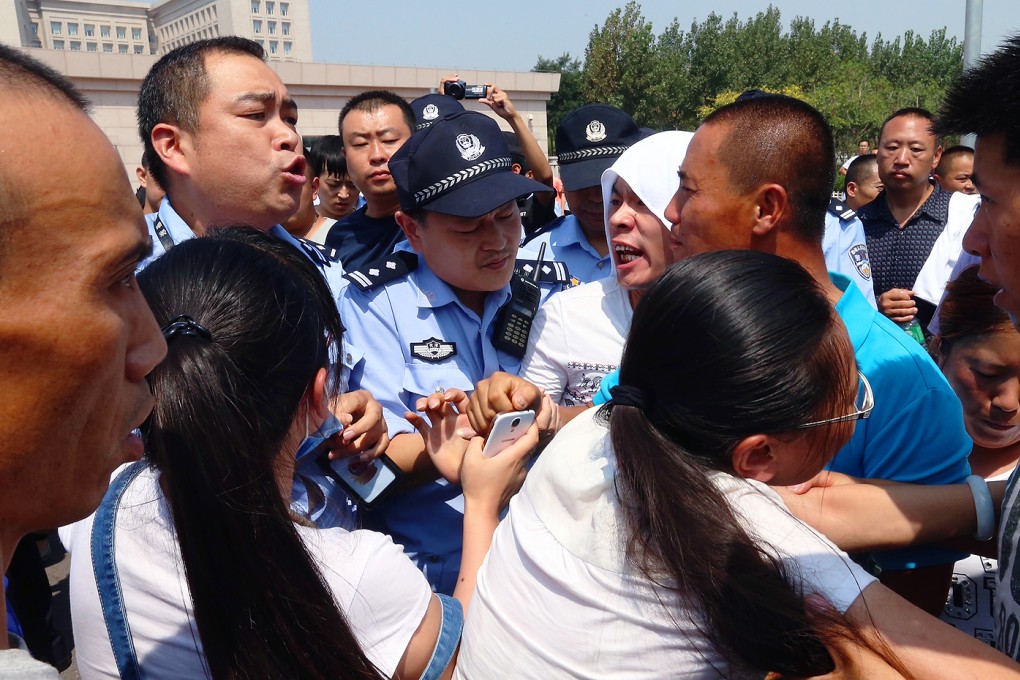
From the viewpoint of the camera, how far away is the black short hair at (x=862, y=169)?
343 inches

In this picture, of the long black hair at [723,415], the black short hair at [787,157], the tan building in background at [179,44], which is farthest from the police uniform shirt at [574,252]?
the long black hair at [723,415]

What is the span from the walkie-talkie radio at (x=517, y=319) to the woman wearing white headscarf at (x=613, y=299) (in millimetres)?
38

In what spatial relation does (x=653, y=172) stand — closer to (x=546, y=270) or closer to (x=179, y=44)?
(x=546, y=270)

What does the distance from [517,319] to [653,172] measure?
650 mm

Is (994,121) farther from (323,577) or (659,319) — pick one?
(323,577)

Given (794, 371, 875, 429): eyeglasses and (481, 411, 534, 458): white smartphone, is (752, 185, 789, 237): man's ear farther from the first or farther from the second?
(481, 411, 534, 458): white smartphone

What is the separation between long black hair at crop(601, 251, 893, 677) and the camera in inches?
48.6

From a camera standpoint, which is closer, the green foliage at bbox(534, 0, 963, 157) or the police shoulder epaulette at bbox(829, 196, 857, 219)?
the police shoulder epaulette at bbox(829, 196, 857, 219)

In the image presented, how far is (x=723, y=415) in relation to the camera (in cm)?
135

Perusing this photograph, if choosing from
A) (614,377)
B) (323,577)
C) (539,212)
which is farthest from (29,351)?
(539,212)

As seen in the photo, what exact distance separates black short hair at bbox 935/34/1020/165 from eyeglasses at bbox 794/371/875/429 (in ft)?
1.64

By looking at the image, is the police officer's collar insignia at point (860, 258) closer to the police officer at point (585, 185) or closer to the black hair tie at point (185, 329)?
the police officer at point (585, 185)

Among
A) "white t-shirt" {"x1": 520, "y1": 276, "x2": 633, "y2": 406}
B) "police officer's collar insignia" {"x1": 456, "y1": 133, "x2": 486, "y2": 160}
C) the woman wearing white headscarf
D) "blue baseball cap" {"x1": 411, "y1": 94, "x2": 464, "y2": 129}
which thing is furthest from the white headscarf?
"blue baseball cap" {"x1": 411, "y1": 94, "x2": 464, "y2": 129}

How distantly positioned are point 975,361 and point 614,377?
113cm
